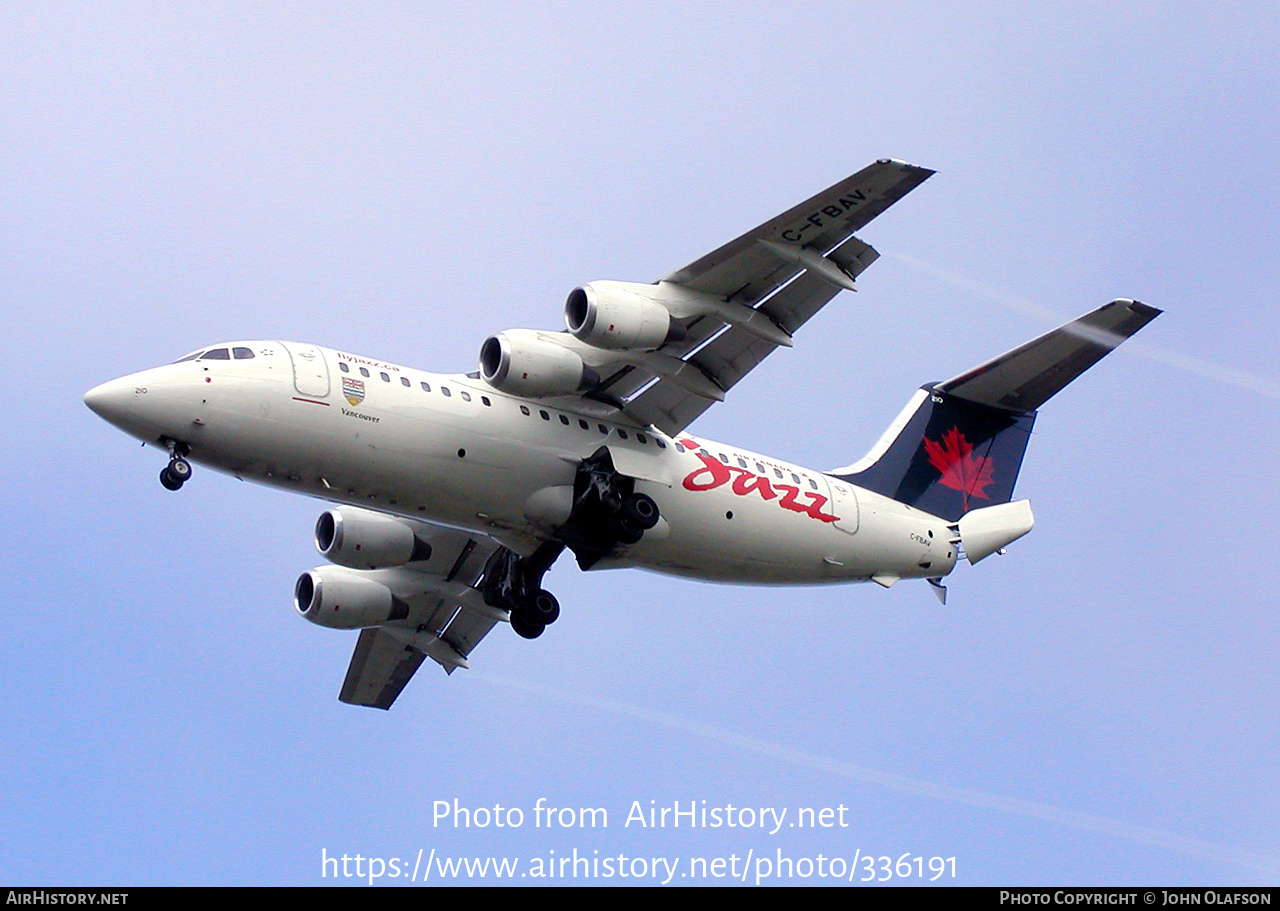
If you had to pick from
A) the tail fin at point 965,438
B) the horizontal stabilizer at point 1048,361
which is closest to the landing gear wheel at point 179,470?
the tail fin at point 965,438

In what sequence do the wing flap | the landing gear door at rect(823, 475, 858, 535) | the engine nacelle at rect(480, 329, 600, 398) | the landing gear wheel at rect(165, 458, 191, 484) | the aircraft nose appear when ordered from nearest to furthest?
the aircraft nose, the landing gear wheel at rect(165, 458, 191, 484), the engine nacelle at rect(480, 329, 600, 398), the landing gear door at rect(823, 475, 858, 535), the wing flap

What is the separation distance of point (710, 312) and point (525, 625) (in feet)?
14.9

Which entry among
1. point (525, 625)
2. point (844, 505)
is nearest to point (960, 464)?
point (844, 505)

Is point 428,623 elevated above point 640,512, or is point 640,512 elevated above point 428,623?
point 640,512

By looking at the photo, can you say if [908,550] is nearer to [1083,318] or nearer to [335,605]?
[1083,318]

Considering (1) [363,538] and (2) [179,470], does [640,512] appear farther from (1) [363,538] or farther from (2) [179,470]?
(2) [179,470]

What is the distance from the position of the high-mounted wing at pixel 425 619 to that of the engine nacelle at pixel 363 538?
47cm

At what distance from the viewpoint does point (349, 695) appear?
74.0 ft

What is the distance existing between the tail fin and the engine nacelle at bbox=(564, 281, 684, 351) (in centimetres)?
465

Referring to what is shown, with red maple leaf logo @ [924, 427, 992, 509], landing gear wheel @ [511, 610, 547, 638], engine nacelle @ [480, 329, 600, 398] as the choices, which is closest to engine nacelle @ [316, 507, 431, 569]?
landing gear wheel @ [511, 610, 547, 638]

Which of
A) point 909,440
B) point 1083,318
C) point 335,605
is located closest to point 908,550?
point 909,440

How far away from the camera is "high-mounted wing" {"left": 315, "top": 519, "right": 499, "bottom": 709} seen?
20.9m

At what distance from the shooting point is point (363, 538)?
19.6 m

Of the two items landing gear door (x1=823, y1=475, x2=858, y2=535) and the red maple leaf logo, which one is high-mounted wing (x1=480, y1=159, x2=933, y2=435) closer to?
landing gear door (x1=823, y1=475, x2=858, y2=535)
